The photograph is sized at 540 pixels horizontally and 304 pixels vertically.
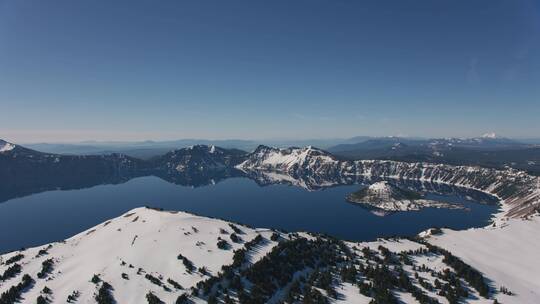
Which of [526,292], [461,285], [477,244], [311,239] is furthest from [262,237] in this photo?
[477,244]

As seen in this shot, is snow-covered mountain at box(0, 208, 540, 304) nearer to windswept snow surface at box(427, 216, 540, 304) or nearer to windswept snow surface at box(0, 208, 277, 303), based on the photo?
windswept snow surface at box(0, 208, 277, 303)

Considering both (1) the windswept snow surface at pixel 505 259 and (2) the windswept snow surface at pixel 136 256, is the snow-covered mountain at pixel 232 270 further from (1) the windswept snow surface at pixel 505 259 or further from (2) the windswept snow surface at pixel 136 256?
(1) the windswept snow surface at pixel 505 259

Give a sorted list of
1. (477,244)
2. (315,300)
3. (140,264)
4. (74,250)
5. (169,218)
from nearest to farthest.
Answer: (315,300) → (140,264) → (74,250) → (169,218) → (477,244)

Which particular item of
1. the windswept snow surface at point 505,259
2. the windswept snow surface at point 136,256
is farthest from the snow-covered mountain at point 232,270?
the windswept snow surface at point 505,259

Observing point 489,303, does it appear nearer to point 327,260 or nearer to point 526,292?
point 526,292

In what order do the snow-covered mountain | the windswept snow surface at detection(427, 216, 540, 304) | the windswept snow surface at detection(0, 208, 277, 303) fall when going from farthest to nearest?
the windswept snow surface at detection(427, 216, 540, 304) < the windswept snow surface at detection(0, 208, 277, 303) < the snow-covered mountain

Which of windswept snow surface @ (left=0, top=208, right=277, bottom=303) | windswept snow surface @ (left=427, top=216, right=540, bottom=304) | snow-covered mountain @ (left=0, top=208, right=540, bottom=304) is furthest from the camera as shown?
windswept snow surface @ (left=427, top=216, right=540, bottom=304)

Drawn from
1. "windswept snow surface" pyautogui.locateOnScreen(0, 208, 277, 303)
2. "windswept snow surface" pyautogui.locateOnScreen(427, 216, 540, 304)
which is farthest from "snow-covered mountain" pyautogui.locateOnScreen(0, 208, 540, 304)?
"windswept snow surface" pyautogui.locateOnScreen(427, 216, 540, 304)

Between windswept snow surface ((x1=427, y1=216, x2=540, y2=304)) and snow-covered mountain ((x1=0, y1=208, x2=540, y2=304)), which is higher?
snow-covered mountain ((x1=0, y1=208, x2=540, y2=304))

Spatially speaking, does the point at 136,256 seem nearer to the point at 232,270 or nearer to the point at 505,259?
the point at 232,270

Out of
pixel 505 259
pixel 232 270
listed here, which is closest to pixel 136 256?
pixel 232 270
